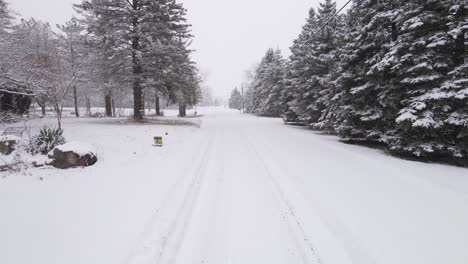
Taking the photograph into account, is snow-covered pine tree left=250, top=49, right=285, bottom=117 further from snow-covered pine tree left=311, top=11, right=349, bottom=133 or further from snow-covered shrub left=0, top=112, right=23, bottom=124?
snow-covered shrub left=0, top=112, right=23, bottom=124

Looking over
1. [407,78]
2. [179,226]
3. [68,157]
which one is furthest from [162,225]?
[407,78]

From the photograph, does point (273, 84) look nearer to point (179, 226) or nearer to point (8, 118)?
point (8, 118)

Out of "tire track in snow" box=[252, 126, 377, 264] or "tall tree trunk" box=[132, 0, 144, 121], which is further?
"tall tree trunk" box=[132, 0, 144, 121]

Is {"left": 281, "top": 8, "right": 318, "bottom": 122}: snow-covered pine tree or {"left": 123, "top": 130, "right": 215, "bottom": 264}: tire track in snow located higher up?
{"left": 281, "top": 8, "right": 318, "bottom": 122}: snow-covered pine tree

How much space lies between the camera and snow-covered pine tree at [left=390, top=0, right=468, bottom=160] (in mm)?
8016

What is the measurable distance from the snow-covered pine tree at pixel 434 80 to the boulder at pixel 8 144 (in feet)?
41.4

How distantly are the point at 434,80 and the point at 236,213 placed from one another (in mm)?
8339

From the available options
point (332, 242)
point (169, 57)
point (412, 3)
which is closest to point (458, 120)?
point (412, 3)

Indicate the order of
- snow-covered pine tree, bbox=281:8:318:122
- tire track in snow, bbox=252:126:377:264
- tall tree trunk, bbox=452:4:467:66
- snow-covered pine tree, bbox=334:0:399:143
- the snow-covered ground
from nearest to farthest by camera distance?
tire track in snow, bbox=252:126:377:264 → the snow-covered ground → tall tree trunk, bbox=452:4:467:66 → snow-covered pine tree, bbox=334:0:399:143 → snow-covered pine tree, bbox=281:8:318:122

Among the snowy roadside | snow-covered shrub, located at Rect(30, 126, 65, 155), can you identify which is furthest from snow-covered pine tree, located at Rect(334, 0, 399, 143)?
snow-covered shrub, located at Rect(30, 126, 65, 155)

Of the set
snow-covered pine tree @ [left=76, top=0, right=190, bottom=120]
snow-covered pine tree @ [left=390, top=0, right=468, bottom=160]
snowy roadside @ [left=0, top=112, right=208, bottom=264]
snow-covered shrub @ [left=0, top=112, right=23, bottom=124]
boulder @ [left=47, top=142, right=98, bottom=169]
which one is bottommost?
snowy roadside @ [left=0, top=112, right=208, bottom=264]

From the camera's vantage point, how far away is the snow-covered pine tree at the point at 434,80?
8.02 metres

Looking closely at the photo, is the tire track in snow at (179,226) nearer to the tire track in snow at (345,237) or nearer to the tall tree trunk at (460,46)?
the tire track in snow at (345,237)

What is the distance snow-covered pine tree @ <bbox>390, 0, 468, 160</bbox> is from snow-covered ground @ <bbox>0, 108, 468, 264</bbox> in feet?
3.67
